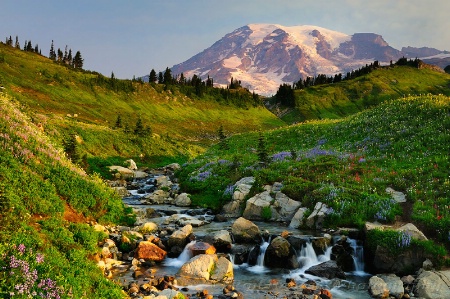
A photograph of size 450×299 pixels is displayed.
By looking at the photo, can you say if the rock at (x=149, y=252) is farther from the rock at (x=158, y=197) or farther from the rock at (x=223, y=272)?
the rock at (x=158, y=197)

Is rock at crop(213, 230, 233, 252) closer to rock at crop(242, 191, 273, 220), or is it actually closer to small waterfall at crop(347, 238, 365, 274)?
rock at crop(242, 191, 273, 220)

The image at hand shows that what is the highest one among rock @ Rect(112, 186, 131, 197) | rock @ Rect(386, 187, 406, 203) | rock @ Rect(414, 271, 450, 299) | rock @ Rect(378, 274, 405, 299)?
rock @ Rect(386, 187, 406, 203)

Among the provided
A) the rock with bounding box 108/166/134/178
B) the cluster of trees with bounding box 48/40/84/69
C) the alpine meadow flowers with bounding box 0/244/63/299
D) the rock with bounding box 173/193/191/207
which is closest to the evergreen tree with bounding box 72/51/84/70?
the cluster of trees with bounding box 48/40/84/69

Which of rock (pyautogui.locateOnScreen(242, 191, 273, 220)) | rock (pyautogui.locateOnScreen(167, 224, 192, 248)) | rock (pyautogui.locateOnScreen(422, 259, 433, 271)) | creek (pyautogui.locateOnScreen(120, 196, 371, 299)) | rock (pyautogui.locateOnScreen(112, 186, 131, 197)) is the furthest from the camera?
rock (pyautogui.locateOnScreen(112, 186, 131, 197))

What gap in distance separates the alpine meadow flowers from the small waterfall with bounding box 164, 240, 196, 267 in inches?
304

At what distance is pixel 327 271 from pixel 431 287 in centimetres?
411

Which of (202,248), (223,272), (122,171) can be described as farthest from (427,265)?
(122,171)

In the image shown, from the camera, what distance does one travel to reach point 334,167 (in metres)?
28.2

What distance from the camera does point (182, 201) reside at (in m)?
28.5

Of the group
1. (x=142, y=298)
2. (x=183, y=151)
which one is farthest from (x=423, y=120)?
(x=183, y=151)

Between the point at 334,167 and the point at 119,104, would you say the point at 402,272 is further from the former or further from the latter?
the point at 119,104

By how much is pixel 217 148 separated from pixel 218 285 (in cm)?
3464

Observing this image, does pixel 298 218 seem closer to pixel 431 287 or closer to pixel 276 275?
pixel 276 275

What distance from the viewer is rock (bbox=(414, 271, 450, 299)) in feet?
43.0
